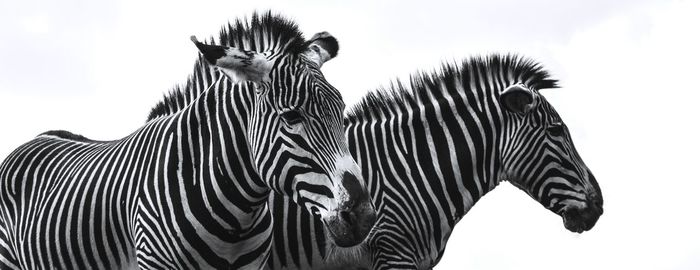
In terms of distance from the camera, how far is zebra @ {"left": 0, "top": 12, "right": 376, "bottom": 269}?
6.90 meters

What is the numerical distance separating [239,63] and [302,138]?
71 cm

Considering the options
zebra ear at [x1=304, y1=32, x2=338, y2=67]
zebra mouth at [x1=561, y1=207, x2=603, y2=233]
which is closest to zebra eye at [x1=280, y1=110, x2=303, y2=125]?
zebra ear at [x1=304, y1=32, x2=338, y2=67]

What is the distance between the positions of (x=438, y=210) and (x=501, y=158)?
34.4 inches

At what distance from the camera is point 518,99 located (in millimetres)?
10398

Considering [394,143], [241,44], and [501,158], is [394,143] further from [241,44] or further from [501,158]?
[241,44]

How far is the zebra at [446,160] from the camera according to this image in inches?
385

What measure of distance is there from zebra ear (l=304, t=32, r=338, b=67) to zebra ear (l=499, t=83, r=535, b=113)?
2.77 metres

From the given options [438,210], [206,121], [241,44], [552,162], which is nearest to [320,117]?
[206,121]

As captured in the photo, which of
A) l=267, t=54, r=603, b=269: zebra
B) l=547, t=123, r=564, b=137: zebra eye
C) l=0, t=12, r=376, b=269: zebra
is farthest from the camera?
l=547, t=123, r=564, b=137: zebra eye

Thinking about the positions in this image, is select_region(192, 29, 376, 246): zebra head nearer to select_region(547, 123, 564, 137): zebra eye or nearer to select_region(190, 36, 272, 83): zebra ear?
select_region(190, 36, 272, 83): zebra ear

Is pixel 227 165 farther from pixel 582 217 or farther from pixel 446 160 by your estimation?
pixel 582 217

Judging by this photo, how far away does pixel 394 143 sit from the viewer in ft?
33.9

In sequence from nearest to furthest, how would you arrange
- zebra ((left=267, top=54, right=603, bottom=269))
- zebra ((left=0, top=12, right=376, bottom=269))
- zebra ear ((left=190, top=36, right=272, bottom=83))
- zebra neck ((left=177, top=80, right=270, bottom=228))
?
zebra ((left=0, top=12, right=376, bottom=269)) < zebra ear ((left=190, top=36, right=272, bottom=83)) < zebra neck ((left=177, top=80, right=270, bottom=228)) < zebra ((left=267, top=54, right=603, bottom=269))

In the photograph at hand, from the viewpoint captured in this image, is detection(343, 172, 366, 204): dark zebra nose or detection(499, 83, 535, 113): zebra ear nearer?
detection(343, 172, 366, 204): dark zebra nose
